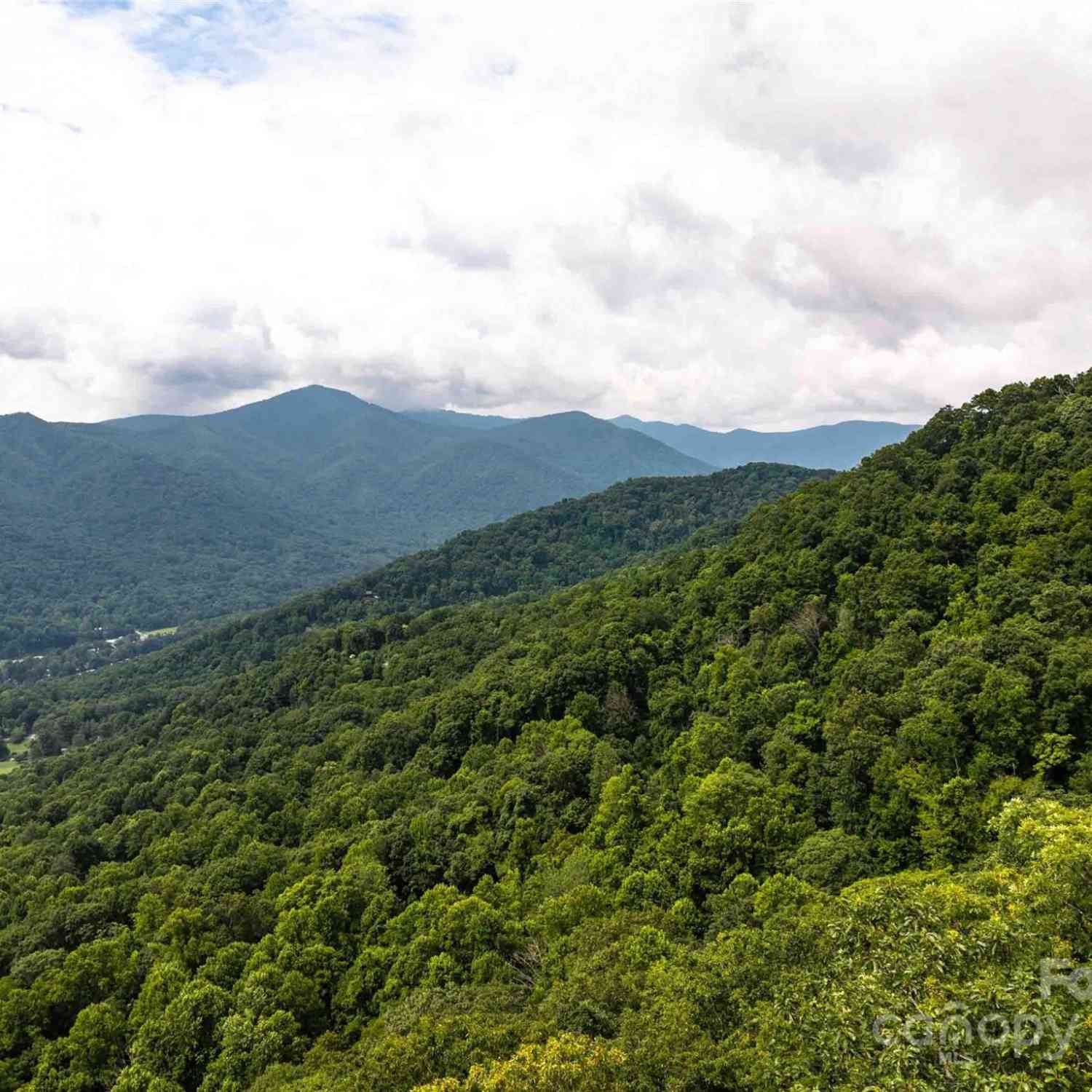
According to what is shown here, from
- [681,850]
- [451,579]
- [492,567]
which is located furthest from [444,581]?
[681,850]

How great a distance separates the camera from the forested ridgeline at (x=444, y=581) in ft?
357

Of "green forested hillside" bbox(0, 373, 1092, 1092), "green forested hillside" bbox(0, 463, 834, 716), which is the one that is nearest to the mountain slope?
"green forested hillside" bbox(0, 463, 834, 716)

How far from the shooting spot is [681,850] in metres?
27.2

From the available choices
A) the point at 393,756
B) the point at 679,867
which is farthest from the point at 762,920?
the point at 393,756

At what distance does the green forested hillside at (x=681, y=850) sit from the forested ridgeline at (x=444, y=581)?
44062mm

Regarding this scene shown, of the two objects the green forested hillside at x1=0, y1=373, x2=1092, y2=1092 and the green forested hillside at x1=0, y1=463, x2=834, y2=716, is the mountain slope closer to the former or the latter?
the green forested hillside at x1=0, y1=463, x2=834, y2=716

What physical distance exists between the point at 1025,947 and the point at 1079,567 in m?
26.5

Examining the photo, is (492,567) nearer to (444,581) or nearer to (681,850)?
(444,581)

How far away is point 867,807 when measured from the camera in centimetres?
2705

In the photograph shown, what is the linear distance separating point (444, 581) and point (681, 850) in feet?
359

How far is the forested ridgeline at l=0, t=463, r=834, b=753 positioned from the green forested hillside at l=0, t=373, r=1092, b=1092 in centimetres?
4406

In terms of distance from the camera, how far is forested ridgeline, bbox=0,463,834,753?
10894cm

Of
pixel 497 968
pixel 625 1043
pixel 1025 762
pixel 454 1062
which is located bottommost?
pixel 497 968

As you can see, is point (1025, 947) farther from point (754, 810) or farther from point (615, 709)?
point (615, 709)
